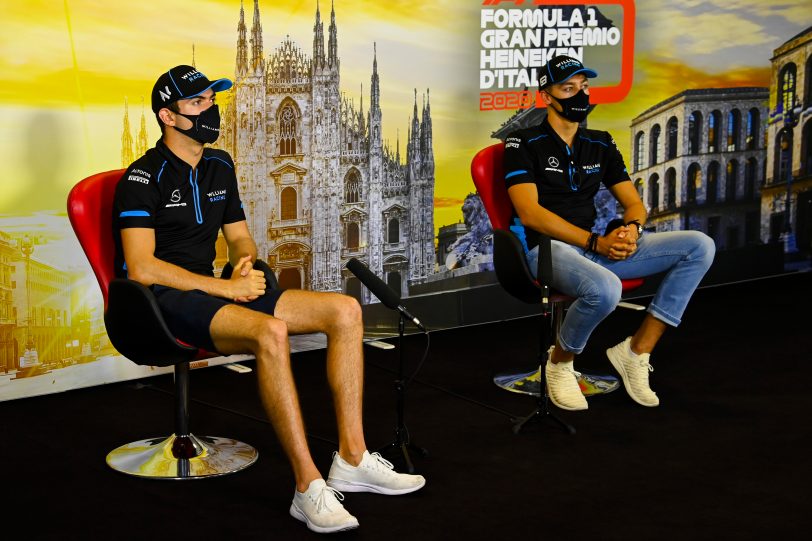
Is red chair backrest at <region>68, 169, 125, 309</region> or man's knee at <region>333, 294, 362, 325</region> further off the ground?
red chair backrest at <region>68, 169, 125, 309</region>

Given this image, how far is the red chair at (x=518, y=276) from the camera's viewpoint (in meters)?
3.68

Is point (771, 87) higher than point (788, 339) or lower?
higher

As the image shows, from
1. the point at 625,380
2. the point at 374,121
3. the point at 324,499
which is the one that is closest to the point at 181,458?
the point at 324,499

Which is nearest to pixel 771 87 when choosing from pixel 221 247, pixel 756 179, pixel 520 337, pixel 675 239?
pixel 756 179

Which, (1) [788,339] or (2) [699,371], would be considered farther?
(1) [788,339]

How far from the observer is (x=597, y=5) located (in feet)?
19.3

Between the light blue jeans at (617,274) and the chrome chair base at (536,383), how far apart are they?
0.35m

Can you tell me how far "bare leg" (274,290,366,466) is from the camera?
2.96 metres

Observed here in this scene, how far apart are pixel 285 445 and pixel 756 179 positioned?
17.1 ft

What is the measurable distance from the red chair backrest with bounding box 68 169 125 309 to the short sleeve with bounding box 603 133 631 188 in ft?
6.87

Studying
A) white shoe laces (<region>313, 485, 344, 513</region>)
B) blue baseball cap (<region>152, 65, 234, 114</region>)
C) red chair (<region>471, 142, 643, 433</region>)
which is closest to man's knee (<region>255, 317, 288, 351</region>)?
white shoe laces (<region>313, 485, 344, 513</region>)

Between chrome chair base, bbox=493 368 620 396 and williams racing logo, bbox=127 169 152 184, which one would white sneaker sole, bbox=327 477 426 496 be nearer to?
williams racing logo, bbox=127 169 152 184

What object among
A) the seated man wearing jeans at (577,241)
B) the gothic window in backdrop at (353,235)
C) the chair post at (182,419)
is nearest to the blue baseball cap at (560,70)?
the seated man wearing jeans at (577,241)

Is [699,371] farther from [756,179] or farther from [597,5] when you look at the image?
[756,179]
